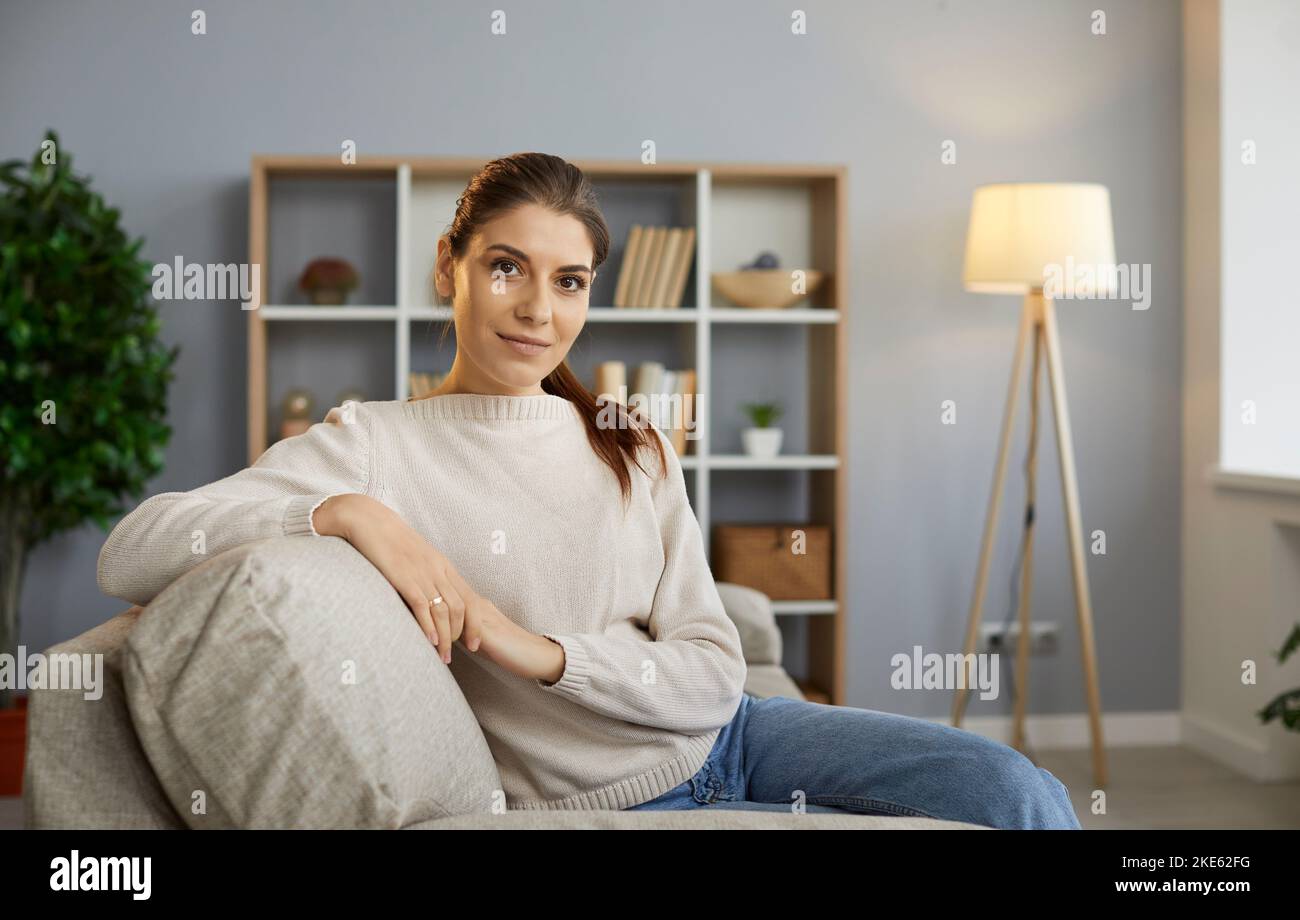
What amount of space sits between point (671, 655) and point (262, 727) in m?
0.46

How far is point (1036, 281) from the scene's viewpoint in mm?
3137

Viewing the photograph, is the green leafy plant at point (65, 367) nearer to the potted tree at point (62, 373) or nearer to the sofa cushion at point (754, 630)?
the potted tree at point (62, 373)

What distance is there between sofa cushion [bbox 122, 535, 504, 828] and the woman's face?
44 cm

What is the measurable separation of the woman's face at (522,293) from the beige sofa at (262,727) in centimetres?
40

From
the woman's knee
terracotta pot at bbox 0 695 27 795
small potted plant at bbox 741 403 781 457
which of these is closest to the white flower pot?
small potted plant at bbox 741 403 781 457

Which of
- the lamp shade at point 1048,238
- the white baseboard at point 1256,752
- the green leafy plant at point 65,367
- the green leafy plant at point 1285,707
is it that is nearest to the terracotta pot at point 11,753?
the green leafy plant at point 65,367

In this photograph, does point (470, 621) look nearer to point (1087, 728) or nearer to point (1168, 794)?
point (1168, 794)

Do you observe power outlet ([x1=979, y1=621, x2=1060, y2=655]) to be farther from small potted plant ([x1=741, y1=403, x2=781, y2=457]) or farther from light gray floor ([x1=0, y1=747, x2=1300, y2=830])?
small potted plant ([x1=741, y1=403, x2=781, y2=457])

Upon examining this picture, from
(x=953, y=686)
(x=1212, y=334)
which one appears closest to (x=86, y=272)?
(x=953, y=686)

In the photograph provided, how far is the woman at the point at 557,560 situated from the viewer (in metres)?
Result: 1.02

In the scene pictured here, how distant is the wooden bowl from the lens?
3.36m

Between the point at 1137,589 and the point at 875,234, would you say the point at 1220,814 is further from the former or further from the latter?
the point at 875,234

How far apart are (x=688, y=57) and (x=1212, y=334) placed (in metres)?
1.81

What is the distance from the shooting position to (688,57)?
11.5ft
